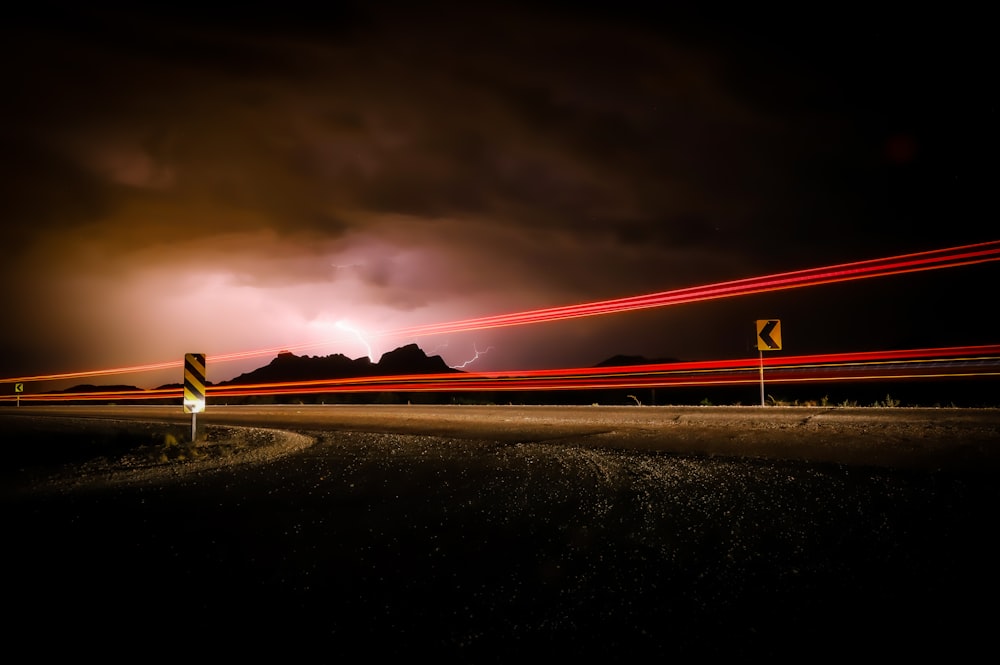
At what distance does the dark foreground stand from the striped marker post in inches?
202

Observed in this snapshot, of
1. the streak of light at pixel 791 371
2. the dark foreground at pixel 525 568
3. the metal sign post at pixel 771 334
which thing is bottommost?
the dark foreground at pixel 525 568

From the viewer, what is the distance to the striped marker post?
38.8ft

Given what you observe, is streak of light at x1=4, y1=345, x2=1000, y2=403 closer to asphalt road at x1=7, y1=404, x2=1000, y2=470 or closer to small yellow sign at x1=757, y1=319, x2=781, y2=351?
small yellow sign at x1=757, y1=319, x2=781, y2=351

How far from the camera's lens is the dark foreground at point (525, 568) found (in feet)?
9.39

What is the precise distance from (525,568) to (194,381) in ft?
34.0

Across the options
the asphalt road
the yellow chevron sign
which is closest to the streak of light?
the asphalt road

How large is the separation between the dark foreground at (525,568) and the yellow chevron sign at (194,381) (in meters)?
5.14

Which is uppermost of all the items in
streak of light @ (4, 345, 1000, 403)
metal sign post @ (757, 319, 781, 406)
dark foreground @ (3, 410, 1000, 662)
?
metal sign post @ (757, 319, 781, 406)

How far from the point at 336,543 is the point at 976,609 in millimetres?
4156

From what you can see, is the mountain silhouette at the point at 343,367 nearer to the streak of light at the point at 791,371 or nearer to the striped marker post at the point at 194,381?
the streak of light at the point at 791,371

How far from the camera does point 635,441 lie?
9.74 metres

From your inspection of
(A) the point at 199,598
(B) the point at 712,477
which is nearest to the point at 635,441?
(B) the point at 712,477

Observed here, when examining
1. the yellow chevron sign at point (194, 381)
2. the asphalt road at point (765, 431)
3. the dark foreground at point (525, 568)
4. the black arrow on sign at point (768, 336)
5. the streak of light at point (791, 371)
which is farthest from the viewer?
the streak of light at point (791, 371)

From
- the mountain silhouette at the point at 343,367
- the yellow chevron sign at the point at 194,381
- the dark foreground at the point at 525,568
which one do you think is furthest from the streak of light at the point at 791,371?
the mountain silhouette at the point at 343,367
